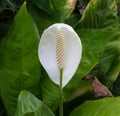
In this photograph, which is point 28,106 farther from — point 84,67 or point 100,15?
point 100,15

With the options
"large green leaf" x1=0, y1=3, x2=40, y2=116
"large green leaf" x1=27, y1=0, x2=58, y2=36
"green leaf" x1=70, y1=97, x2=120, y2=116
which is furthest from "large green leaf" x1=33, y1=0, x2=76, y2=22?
"green leaf" x1=70, y1=97, x2=120, y2=116

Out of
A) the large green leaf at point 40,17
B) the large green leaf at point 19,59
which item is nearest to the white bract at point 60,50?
the large green leaf at point 19,59

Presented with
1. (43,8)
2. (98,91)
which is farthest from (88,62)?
(43,8)

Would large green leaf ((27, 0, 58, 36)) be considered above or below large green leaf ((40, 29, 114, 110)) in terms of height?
above

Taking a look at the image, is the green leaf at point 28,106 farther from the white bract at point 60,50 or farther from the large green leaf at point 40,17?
the large green leaf at point 40,17

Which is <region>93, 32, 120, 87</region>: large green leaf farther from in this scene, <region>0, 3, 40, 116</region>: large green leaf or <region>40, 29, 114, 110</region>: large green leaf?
<region>0, 3, 40, 116</region>: large green leaf

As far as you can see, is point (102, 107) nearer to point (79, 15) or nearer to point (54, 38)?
point (54, 38)
